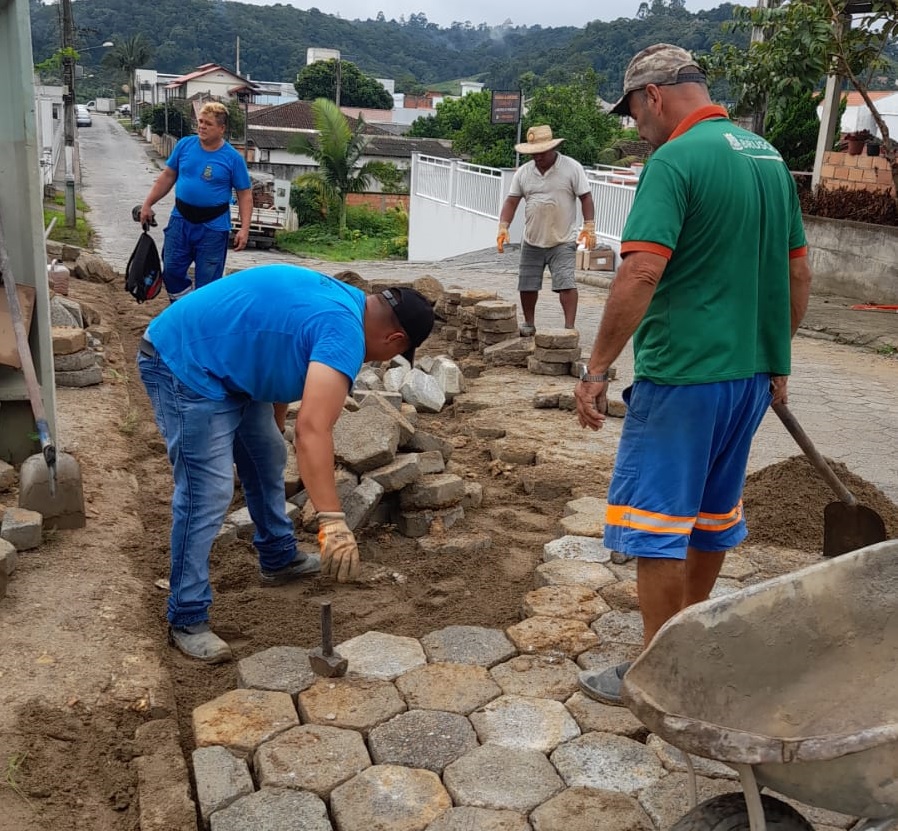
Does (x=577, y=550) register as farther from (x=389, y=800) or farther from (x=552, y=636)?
(x=389, y=800)

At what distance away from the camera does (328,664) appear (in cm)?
325

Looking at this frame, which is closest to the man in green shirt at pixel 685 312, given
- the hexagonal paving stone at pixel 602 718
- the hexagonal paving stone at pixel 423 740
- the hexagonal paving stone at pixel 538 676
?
the hexagonal paving stone at pixel 602 718

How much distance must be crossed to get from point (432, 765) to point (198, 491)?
4.12 ft

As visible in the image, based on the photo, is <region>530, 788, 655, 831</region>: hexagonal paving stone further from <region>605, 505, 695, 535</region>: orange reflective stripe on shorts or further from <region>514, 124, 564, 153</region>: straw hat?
<region>514, 124, 564, 153</region>: straw hat

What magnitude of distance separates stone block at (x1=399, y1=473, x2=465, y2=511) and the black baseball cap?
1654 millimetres

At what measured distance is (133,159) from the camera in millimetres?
51125

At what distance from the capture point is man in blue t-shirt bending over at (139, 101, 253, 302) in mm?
7637

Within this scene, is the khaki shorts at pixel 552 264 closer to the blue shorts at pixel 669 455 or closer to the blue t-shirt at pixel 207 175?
the blue t-shirt at pixel 207 175

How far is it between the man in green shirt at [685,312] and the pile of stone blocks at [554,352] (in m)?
4.83

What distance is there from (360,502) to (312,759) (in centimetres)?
173

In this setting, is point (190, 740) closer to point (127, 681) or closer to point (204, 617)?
point (127, 681)

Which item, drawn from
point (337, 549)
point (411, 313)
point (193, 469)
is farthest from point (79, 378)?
point (337, 549)

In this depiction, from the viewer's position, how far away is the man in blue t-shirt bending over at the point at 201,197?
7.64m

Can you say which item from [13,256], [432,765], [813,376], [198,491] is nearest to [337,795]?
[432,765]
